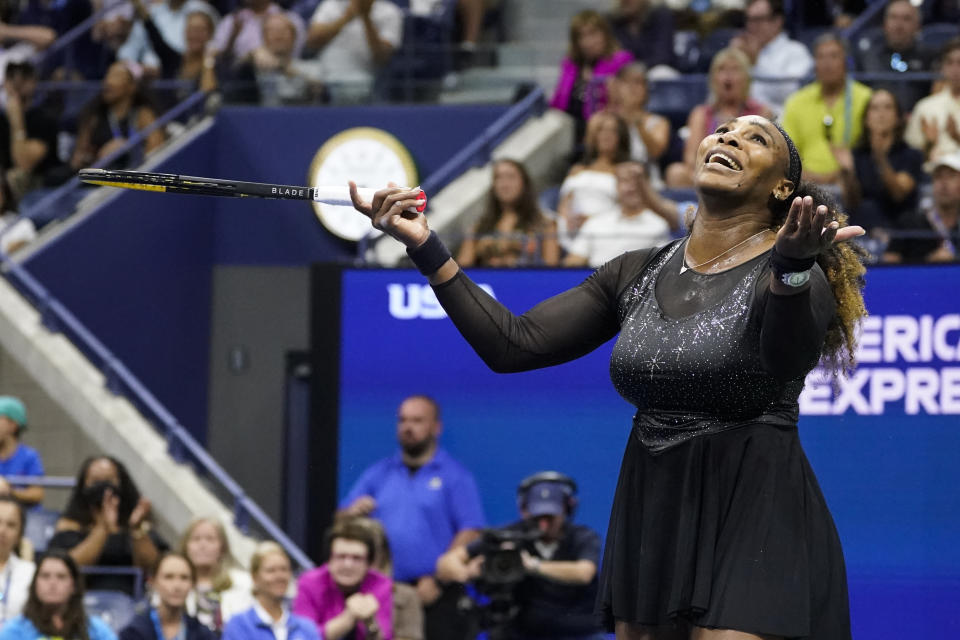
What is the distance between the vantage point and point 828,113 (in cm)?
953

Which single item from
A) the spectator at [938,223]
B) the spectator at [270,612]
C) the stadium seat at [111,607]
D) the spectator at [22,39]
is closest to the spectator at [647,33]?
the spectator at [938,223]

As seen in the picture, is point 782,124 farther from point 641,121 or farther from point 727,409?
point 727,409

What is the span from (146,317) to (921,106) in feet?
19.8

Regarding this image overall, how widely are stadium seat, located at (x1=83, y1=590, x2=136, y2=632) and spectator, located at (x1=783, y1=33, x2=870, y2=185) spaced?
14.4 feet

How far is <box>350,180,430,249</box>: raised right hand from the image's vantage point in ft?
10.9

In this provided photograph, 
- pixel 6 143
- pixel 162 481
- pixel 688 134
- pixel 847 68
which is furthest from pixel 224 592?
pixel 6 143

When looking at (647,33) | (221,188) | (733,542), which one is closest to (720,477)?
(733,542)

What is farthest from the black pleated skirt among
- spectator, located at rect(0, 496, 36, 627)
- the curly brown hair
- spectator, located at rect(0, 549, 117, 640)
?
spectator, located at rect(0, 496, 36, 627)

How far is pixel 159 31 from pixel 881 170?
20.2 feet

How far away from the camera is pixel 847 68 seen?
32.2 ft

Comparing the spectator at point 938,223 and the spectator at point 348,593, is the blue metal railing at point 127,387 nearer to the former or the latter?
the spectator at point 348,593

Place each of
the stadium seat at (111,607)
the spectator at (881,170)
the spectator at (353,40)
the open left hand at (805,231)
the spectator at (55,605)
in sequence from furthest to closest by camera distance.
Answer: the spectator at (353,40) < the spectator at (881,170) < the stadium seat at (111,607) < the spectator at (55,605) < the open left hand at (805,231)

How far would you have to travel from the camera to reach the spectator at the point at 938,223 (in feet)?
27.0

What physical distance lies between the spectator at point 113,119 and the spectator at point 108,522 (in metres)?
4.15
